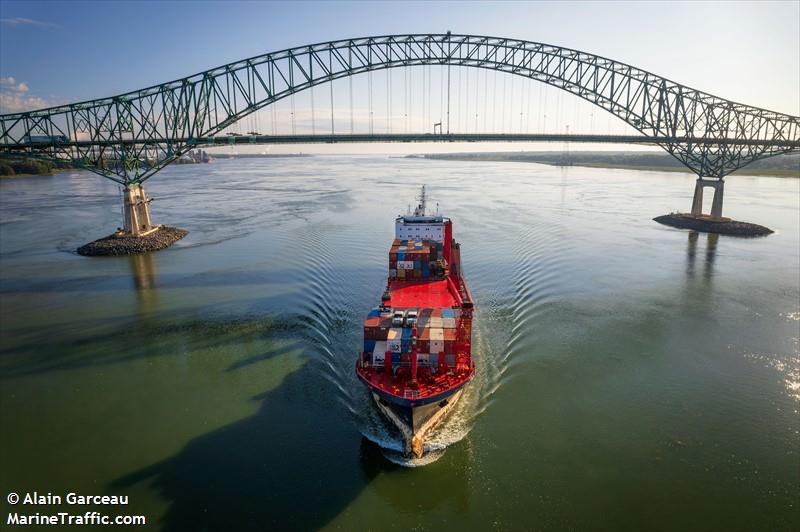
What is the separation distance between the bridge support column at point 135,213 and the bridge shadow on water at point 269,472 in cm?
4170

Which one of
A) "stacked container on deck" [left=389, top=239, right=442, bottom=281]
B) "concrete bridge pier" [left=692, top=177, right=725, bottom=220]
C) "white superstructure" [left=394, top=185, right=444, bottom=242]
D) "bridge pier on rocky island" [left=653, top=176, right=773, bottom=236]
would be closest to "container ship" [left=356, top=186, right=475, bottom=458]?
"stacked container on deck" [left=389, top=239, right=442, bottom=281]

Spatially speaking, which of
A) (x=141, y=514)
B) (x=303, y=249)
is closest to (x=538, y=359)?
(x=141, y=514)

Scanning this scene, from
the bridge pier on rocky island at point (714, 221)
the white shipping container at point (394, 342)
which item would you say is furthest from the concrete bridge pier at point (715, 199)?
the white shipping container at point (394, 342)

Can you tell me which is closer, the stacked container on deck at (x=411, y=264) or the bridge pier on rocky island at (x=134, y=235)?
the stacked container on deck at (x=411, y=264)

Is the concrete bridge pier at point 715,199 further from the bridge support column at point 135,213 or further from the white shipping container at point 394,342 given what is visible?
the bridge support column at point 135,213

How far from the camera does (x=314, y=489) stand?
1432 centimetres

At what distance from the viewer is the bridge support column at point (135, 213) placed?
50.2 metres

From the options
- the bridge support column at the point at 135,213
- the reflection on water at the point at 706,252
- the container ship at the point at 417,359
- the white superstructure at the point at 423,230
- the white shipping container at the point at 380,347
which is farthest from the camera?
the bridge support column at the point at 135,213

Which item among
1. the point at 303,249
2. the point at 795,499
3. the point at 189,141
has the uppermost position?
the point at 189,141

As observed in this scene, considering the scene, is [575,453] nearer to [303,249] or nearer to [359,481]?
[359,481]

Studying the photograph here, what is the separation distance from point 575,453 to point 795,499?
21.8 feet

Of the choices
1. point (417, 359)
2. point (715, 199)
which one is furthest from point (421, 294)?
point (715, 199)

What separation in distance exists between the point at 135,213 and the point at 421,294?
139ft

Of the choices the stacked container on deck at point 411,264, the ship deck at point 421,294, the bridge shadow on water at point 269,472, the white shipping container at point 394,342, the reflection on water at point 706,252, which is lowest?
the bridge shadow on water at point 269,472
